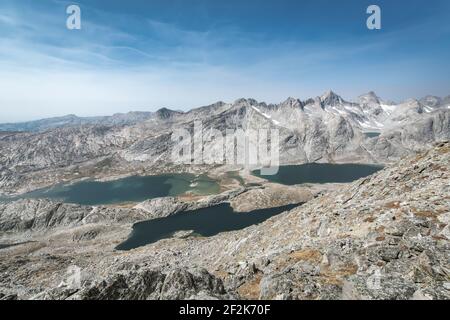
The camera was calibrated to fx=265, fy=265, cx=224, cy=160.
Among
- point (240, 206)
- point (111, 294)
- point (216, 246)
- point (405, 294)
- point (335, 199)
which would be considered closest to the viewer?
point (405, 294)

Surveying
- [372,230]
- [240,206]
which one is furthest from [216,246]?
[240,206]

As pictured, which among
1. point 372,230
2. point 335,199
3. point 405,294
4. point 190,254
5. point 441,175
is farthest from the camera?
point 190,254

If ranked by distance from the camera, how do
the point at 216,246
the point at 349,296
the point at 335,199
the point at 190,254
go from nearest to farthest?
the point at 349,296 < the point at 335,199 < the point at 216,246 < the point at 190,254

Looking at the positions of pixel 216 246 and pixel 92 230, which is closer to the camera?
pixel 216 246

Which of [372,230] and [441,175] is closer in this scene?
[372,230]
